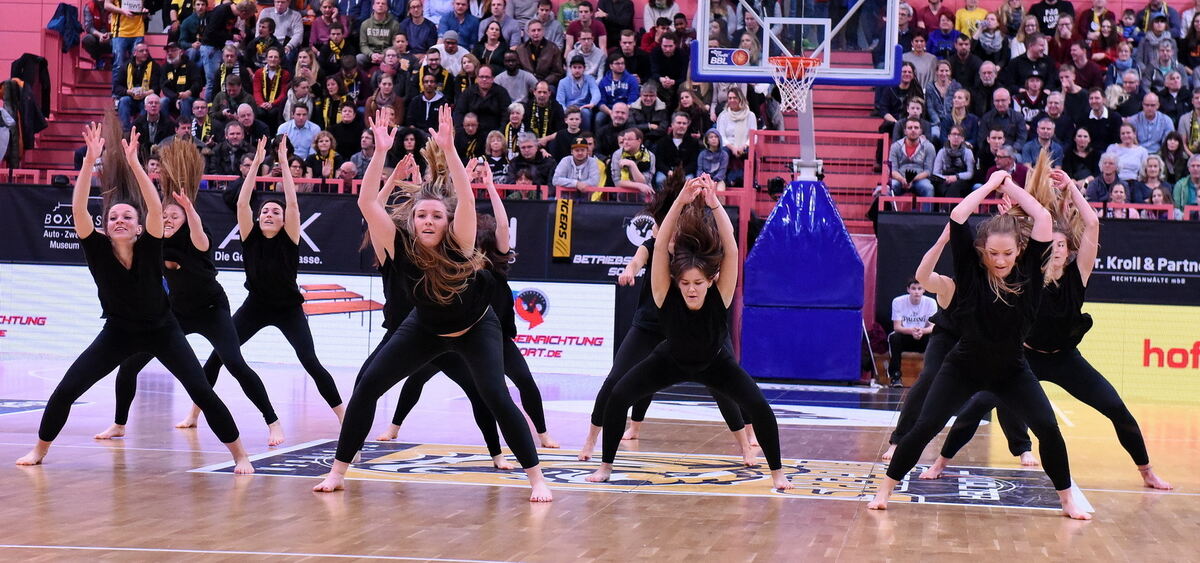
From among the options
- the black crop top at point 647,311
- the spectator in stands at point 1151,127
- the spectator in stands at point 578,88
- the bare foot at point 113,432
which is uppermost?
the spectator in stands at point 578,88

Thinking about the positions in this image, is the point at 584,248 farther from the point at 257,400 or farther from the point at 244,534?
the point at 244,534

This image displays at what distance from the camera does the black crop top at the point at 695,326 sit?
22.9 ft

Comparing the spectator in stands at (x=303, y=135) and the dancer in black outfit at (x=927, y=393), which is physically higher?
the spectator in stands at (x=303, y=135)

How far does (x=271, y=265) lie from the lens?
8992 millimetres

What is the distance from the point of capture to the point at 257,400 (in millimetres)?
8750

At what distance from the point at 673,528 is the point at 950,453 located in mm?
2626

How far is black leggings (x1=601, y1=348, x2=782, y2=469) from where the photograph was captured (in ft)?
23.2

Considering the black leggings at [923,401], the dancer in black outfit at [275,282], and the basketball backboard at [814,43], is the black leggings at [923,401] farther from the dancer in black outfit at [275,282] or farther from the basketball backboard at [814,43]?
the basketball backboard at [814,43]

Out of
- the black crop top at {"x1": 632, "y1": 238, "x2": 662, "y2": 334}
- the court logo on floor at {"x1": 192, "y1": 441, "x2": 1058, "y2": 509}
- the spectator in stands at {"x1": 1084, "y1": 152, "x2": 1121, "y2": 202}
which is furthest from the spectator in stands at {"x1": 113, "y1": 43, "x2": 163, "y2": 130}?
the spectator in stands at {"x1": 1084, "y1": 152, "x2": 1121, "y2": 202}

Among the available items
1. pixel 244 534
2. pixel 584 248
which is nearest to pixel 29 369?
pixel 584 248

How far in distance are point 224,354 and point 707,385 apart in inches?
140

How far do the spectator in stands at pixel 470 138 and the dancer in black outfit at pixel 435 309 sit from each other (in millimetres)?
→ 10060

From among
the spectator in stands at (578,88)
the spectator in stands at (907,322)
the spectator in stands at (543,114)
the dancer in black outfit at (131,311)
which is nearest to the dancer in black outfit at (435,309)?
the dancer in black outfit at (131,311)

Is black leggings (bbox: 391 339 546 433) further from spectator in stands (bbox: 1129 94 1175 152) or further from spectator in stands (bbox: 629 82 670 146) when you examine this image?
spectator in stands (bbox: 1129 94 1175 152)
